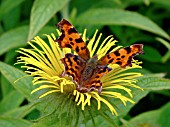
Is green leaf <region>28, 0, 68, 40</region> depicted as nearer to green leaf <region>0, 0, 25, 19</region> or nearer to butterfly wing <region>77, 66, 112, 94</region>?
green leaf <region>0, 0, 25, 19</region>

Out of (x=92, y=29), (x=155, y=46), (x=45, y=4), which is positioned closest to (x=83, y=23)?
(x=92, y=29)

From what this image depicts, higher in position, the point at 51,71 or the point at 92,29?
the point at 92,29

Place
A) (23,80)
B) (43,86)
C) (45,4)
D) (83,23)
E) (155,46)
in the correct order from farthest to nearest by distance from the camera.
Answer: (155,46) → (83,23) → (45,4) → (23,80) → (43,86)

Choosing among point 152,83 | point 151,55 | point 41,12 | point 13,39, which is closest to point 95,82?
point 152,83

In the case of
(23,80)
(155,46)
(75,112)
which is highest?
(155,46)

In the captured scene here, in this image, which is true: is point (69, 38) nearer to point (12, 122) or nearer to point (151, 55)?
point (12, 122)

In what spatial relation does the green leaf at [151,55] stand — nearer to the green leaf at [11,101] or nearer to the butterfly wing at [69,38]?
the green leaf at [11,101]

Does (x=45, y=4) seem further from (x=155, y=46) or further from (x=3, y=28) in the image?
(x=155, y=46)
